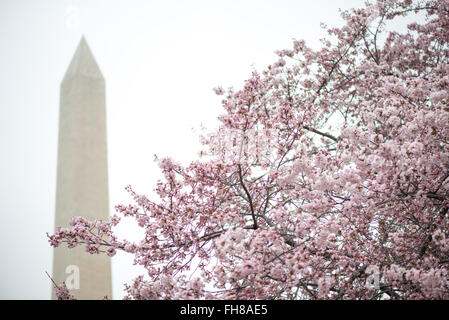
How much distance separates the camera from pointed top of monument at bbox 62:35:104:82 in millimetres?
12859

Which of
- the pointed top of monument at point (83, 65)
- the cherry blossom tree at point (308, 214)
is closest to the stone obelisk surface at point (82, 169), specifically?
the pointed top of monument at point (83, 65)

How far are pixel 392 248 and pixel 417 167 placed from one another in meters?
1.05

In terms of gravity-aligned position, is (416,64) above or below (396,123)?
above

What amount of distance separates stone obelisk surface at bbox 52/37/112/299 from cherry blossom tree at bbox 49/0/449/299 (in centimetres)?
670

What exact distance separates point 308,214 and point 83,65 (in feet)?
35.7

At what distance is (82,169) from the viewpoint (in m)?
11.7

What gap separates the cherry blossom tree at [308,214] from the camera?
3545 millimetres

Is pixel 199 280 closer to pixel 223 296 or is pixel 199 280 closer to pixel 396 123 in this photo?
pixel 223 296

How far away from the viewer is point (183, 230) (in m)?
4.23

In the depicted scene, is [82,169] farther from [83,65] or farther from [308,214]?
[308,214]

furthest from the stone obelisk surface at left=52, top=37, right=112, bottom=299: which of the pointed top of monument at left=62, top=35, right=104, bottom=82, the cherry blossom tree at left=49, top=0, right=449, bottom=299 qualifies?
the cherry blossom tree at left=49, top=0, right=449, bottom=299

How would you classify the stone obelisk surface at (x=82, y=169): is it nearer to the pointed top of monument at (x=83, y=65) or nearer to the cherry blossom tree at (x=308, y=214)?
the pointed top of monument at (x=83, y=65)

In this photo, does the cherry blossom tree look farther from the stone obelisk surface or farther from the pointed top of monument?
the pointed top of monument
